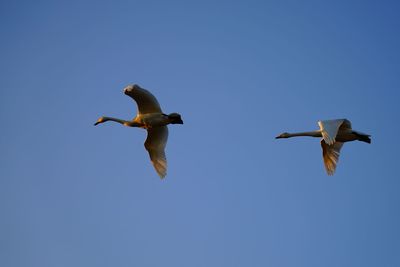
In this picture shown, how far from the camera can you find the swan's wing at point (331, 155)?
28000 mm

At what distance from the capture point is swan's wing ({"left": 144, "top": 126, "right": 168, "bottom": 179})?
28.4 m

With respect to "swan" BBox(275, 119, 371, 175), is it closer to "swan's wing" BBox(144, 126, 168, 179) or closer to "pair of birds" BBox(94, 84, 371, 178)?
"pair of birds" BBox(94, 84, 371, 178)

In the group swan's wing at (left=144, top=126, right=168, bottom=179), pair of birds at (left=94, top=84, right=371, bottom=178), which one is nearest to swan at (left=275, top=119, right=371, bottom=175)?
pair of birds at (left=94, top=84, right=371, bottom=178)

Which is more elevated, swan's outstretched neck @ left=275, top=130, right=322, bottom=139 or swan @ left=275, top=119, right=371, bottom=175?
swan's outstretched neck @ left=275, top=130, right=322, bottom=139

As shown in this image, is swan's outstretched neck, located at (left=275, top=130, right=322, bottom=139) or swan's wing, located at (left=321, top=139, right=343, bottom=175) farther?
swan's outstretched neck, located at (left=275, top=130, right=322, bottom=139)

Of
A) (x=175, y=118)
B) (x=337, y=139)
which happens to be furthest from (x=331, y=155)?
(x=175, y=118)

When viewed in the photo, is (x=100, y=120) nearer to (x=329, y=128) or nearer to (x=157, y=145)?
(x=157, y=145)

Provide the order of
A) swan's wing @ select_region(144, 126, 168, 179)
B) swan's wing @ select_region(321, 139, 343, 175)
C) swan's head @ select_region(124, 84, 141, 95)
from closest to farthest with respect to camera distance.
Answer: swan's head @ select_region(124, 84, 141, 95)
swan's wing @ select_region(321, 139, 343, 175)
swan's wing @ select_region(144, 126, 168, 179)

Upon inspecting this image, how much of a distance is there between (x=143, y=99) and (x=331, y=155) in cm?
775

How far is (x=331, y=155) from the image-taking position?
92.3ft

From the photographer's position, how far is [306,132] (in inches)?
1150

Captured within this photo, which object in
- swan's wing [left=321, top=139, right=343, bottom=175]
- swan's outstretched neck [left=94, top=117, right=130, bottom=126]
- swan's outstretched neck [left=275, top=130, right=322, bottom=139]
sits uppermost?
swan's outstretched neck [left=94, top=117, right=130, bottom=126]

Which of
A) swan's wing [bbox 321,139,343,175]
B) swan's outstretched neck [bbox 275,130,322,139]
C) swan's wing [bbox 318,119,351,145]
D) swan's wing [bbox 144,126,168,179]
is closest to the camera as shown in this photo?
swan's wing [bbox 318,119,351,145]

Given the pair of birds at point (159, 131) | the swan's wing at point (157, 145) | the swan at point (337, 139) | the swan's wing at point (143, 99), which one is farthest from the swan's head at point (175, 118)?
the swan at point (337, 139)
